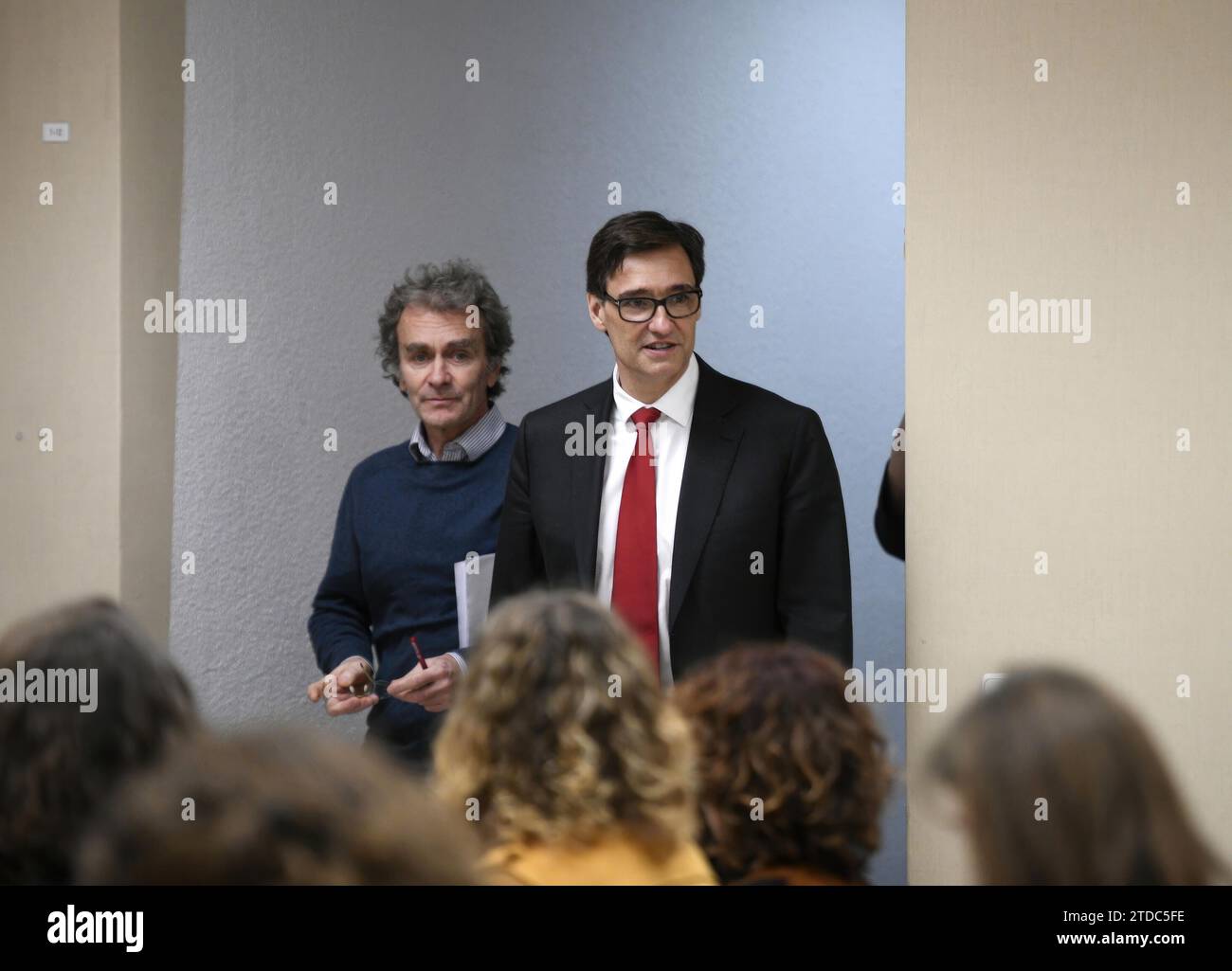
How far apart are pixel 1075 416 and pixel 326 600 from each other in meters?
1.86

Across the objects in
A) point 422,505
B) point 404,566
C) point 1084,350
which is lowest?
point 404,566

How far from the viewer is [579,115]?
14.4 ft

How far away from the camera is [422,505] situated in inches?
139

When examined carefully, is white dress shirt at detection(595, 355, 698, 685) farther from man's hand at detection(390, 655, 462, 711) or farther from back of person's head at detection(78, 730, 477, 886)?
back of person's head at detection(78, 730, 477, 886)

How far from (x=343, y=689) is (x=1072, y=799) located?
87.0 inches

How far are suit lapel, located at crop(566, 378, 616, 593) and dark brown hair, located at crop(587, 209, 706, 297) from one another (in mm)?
273

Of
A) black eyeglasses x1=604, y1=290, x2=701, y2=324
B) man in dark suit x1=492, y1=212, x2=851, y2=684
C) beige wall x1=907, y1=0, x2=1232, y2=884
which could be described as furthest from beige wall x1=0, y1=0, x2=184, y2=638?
beige wall x1=907, y1=0, x2=1232, y2=884

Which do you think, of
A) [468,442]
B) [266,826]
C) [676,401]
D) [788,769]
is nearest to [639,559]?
[676,401]

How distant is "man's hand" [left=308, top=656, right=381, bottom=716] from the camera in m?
3.22

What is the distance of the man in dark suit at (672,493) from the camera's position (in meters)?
3.01

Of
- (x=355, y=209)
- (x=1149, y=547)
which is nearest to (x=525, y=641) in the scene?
(x=1149, y=547)

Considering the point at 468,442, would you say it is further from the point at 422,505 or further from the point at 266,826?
the point at 266,826

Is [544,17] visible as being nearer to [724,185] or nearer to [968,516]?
[724,185]

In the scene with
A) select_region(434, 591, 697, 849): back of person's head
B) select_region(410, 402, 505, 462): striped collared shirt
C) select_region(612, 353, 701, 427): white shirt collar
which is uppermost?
select_region(612, 353, 701, 427): white shirt collar
